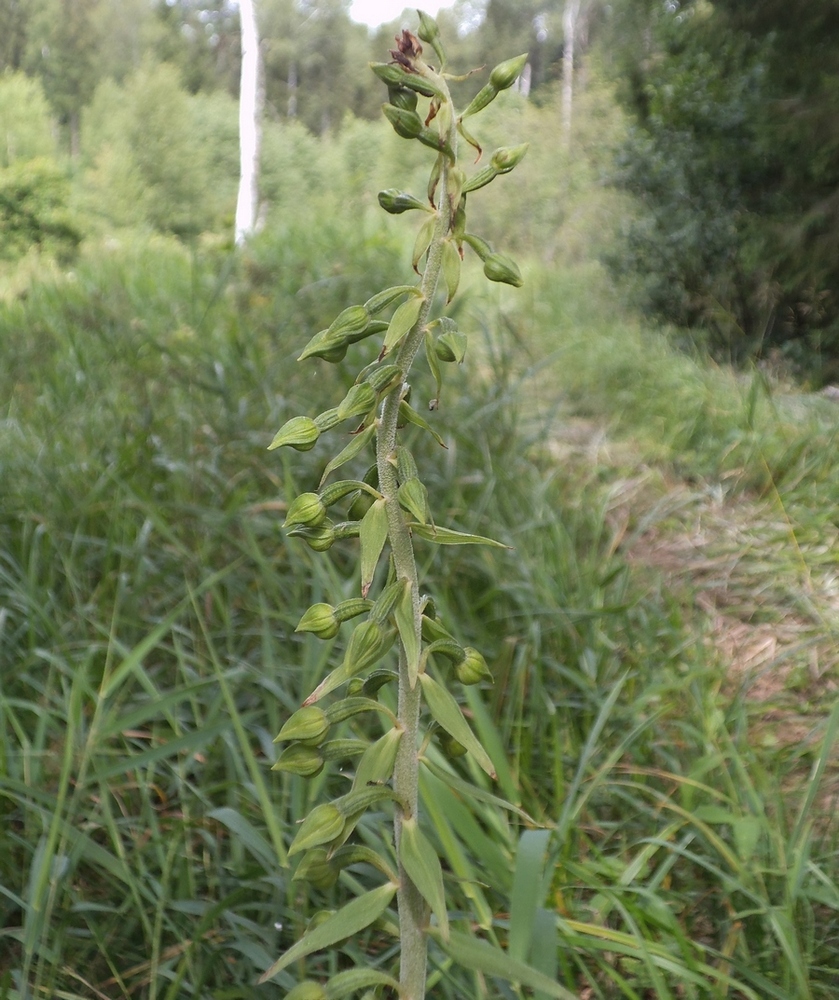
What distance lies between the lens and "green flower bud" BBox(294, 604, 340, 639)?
0.77 meters

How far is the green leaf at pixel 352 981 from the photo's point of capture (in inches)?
29.3

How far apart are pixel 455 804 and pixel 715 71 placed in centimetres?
761

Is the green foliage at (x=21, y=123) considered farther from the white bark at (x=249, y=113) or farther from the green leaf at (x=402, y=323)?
the green leaf at (x=402, y=323)

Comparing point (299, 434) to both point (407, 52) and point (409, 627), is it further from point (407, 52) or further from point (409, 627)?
point (407, 52)

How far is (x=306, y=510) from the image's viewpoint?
74 centimetres

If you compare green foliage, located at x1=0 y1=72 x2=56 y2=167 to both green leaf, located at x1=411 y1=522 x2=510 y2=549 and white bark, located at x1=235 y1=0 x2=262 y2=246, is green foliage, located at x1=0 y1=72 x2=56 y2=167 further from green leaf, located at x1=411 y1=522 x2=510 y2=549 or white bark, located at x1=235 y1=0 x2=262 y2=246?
green leaf, located at x1=411 y1=522 x2=510 y2=549

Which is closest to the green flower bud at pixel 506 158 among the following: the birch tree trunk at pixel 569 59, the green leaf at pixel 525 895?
the green leaf at pixel 525 895

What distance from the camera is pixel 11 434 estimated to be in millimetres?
2896

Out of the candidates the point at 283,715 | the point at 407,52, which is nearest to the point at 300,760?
the point at 407,52

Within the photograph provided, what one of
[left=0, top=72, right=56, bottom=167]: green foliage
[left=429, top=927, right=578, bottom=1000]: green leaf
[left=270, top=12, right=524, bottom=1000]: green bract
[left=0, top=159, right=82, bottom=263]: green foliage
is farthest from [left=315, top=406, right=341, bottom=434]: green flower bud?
[left=0, top=72, right=56, bottom=167]: green foliage

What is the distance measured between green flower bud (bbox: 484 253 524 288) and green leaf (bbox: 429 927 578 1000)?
1.80 ft

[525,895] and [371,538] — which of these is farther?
[525,895]

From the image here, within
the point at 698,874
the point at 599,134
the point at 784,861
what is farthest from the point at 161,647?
the point at 599,134

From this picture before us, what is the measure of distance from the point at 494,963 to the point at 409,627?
28cm
